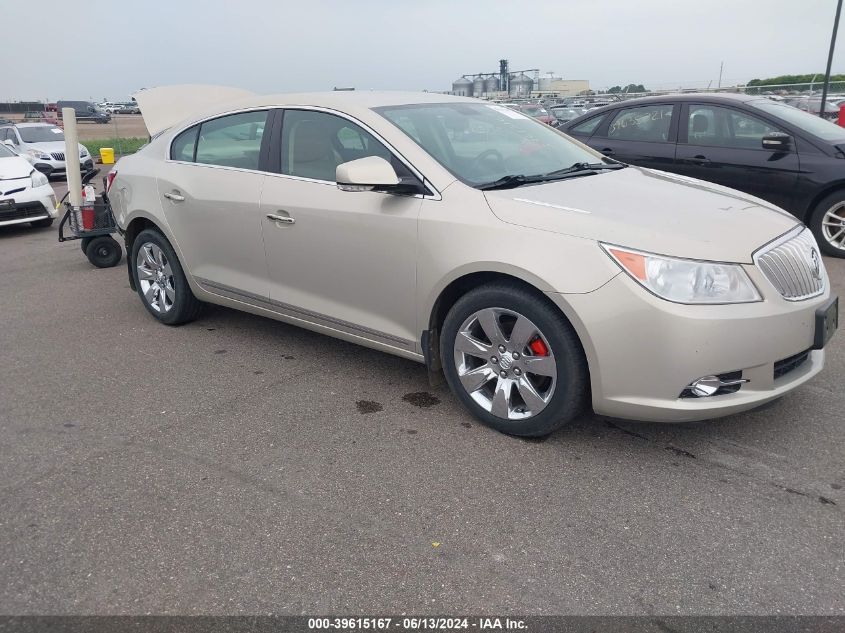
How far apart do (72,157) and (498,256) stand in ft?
18.3

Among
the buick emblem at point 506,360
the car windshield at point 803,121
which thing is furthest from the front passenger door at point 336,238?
the car windshield at point 803,121

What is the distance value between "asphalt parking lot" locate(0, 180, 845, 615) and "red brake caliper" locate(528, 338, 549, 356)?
0.46 metres

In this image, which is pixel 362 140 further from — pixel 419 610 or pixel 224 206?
pixel 419 610

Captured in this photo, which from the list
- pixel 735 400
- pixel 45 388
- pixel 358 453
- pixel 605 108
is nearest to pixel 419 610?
pixel 358 453

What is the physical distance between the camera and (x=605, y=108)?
26.9 ft

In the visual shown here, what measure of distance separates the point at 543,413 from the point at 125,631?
6.35 ft

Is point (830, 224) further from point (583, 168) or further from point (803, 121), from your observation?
point (583, 168)

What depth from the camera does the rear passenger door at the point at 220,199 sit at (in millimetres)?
4535

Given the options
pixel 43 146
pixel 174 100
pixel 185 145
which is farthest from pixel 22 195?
pixel 43 146

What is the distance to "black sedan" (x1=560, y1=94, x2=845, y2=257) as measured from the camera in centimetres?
692

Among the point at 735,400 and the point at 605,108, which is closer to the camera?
the point at 735,400

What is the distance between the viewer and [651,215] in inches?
131

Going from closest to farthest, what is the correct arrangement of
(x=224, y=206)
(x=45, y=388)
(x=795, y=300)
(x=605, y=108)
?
(x=795, y=300) → (x=45, y=388) → (x=224, y=206) → (x=605, y=108)

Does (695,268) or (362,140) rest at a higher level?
(362,140)
